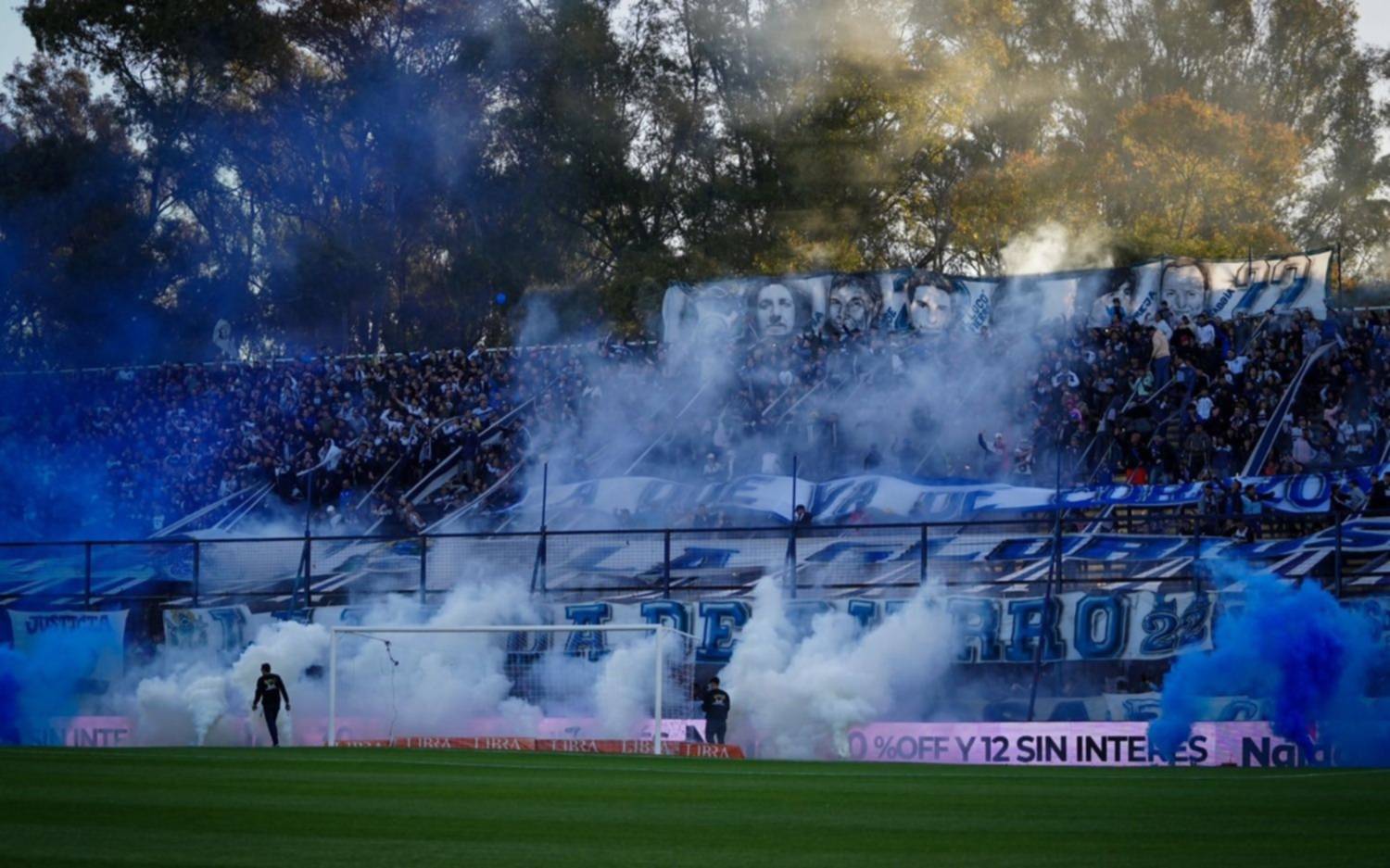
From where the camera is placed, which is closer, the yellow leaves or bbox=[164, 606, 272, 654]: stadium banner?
bbox=[164, 606, 272, 654]: stadium banner

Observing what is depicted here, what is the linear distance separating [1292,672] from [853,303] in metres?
18.2

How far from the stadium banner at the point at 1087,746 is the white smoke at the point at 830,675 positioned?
118 centimetres

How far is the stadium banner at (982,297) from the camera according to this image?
33156 mm

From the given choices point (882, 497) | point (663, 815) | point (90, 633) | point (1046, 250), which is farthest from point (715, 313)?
point (663, 815)

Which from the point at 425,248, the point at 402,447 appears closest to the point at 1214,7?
the point at 425,248

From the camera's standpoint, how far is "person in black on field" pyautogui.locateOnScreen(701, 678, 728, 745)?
22.1 metres

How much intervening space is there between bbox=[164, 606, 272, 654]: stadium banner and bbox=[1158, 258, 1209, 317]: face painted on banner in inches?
709

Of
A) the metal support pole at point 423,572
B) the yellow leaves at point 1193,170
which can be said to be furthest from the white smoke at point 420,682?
the yellow leaves at point 1193,170

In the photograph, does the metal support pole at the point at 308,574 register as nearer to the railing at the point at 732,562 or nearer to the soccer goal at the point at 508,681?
the railing at the point at 732,562

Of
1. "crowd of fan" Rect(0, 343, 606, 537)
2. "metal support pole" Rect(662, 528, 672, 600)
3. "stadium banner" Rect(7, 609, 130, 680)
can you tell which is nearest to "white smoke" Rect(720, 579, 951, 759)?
"metal support pole" Rect(662, 528, 672, 600)

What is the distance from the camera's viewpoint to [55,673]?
88.5 ft

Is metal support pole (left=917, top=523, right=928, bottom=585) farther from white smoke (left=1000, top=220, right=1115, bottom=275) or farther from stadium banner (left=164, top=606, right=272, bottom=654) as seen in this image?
white smoke (left=1000, top=220, right=1115, bottom=275)

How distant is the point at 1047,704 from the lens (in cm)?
2247

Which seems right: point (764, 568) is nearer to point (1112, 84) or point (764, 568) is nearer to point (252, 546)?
point (252, 546)
